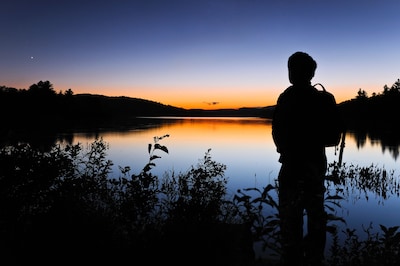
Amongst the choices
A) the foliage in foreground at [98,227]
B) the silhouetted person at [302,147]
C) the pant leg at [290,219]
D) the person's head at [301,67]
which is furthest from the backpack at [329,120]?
the foliage in foreground at [98,227]

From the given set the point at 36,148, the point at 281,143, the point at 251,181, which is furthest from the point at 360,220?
the point at 36,148

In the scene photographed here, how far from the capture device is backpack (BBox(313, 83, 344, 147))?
3.65 m

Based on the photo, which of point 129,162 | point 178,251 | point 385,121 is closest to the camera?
point 178,251

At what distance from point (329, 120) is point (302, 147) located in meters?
0.47

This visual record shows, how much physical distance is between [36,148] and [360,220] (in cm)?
1428

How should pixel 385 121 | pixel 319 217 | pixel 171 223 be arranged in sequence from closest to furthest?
pixel 319 217, pixel 171 223, pixel 385 121

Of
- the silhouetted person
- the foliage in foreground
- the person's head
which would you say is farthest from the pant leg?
the person's head

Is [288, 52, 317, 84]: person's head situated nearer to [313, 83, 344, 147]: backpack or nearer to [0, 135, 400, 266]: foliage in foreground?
[313, 83, 344, 147]: backpack

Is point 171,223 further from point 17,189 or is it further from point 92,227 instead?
point 17,189

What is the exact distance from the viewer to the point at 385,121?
98.5m

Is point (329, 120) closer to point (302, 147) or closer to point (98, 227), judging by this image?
point (302, 147)

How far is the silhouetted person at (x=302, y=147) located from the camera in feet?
11.5

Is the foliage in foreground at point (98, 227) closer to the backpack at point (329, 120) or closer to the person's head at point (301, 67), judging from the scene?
the backpack at point (329, 120)

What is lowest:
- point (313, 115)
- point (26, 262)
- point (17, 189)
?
point (26, 262)
